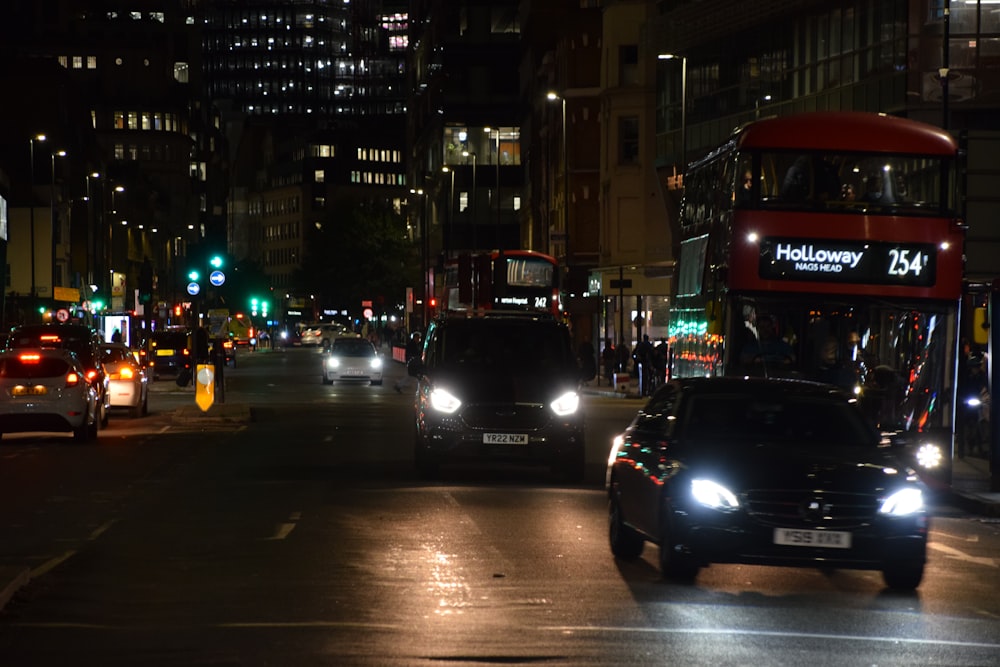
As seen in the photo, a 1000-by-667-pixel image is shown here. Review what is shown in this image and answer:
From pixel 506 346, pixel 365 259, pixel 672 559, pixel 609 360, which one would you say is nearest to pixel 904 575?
pixel 672 559

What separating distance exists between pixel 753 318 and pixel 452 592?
36.9 feet

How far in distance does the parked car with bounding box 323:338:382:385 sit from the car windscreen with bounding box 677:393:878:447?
48.6 metres

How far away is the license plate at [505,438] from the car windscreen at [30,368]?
405 inches

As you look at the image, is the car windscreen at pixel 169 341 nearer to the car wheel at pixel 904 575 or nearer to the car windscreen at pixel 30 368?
the car windscreen at pixel 30 368

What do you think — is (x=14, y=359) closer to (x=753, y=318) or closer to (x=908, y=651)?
(x=753, y=318)

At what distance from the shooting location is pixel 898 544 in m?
13.1

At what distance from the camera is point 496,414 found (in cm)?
2334

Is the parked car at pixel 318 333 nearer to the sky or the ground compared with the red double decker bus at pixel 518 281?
nearer to the ground

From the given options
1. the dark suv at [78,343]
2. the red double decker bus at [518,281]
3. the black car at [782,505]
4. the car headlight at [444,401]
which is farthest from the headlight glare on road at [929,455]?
the red double decker bus at [518,281]

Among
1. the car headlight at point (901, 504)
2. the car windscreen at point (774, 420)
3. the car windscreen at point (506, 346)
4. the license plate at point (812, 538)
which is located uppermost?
the car windscreen at point (506, 346)

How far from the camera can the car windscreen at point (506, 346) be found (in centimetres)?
2444

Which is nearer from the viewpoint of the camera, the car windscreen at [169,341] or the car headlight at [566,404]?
the car headlight at [566,404]

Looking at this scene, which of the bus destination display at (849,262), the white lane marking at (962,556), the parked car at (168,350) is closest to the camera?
the white lane marking at (962,556)

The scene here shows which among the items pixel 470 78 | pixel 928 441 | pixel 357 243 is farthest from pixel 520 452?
pixel 357 243
